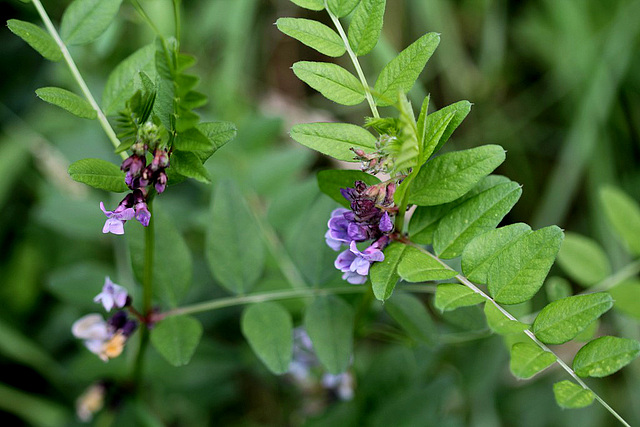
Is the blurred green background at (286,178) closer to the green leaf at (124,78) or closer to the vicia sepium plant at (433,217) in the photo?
the vicia sepium plant at (433,217)

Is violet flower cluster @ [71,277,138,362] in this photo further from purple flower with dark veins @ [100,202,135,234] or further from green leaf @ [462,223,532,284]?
green leaf @ [462,223,532,284]

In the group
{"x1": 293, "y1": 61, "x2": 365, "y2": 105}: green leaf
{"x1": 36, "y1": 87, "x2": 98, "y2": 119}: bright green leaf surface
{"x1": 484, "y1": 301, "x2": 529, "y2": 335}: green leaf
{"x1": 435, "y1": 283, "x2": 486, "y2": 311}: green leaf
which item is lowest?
{"x1": 484, "y1": 301, "x2": 529, "y2": 335}: green leaf

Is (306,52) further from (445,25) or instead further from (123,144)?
(123,144)

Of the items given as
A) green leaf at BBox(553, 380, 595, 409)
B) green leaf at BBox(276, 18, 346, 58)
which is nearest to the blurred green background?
green leaf at BBox(553, 380, 595, 409)

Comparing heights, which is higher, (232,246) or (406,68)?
(406,68)

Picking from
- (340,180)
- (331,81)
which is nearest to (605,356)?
(340,180)

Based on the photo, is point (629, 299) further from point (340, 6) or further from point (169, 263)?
point (169, 263)

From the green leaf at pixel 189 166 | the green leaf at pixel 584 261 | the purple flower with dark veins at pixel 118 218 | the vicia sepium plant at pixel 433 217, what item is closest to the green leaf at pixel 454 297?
the vicia sepium plant at pixel 433 217
